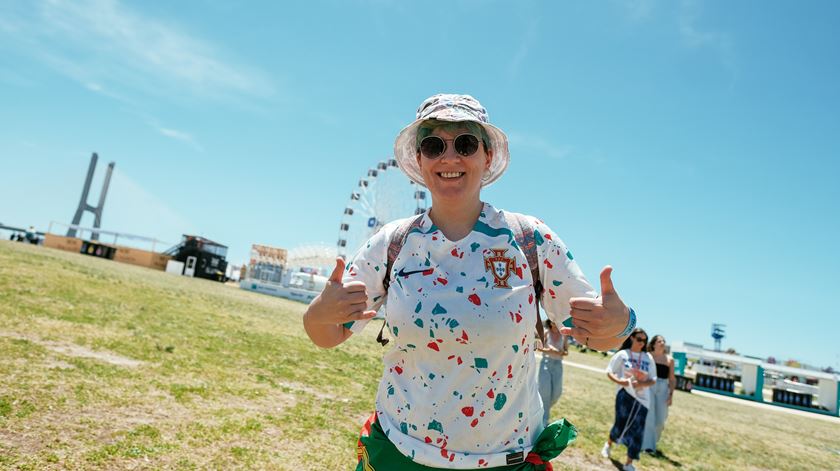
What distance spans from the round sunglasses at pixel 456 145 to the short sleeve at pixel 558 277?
16.4 inches

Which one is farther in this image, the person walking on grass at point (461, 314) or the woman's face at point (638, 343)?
the woman's face at point (638, 343)

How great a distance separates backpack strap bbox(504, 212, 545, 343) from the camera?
1.90m

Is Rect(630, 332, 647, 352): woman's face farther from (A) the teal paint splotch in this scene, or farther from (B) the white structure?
(B) the white structure

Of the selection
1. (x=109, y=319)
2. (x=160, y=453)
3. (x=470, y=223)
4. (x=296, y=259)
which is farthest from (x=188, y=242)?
(x=470, y=223)

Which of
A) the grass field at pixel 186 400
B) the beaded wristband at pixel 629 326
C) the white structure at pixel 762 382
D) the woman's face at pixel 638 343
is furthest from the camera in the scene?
the white structure at pixel 762 382

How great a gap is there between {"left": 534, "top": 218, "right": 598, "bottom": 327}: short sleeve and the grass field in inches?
156

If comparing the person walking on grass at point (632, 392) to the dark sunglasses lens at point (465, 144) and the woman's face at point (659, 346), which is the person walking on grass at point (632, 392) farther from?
the dark sunglasses lens at point (465, 144)

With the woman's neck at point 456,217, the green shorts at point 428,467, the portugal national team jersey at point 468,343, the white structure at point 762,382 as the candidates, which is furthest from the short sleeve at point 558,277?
the white structure at point 762,382

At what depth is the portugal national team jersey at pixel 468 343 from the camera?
1.72m

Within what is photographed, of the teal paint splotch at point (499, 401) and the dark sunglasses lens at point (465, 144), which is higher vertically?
the dark sunglasses lens at point (465, 144)

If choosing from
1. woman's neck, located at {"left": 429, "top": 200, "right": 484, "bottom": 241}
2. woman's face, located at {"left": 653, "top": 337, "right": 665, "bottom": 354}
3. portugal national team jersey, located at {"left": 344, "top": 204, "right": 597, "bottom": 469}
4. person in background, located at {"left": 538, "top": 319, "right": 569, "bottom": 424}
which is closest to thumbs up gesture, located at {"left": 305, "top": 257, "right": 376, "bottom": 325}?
portugal national team jersey, located at {"left": 344, "top": 204, "right": 597, "bottom": 469}

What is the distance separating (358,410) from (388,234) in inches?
259

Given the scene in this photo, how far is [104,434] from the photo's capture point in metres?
4.65

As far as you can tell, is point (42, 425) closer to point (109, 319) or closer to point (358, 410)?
point (358, 410)
